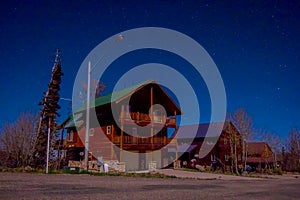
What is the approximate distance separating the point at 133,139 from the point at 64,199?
2478 centimetres

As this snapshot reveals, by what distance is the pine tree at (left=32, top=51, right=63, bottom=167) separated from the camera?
32188mm

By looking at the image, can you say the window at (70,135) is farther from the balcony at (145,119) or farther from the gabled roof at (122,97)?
the balcony at (145,119)

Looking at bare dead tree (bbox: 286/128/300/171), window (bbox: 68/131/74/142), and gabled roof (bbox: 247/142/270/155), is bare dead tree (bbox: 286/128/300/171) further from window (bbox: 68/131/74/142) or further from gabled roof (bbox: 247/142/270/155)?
window (bbox: 68/131/74/142)

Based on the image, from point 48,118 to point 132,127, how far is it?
8.81 metres

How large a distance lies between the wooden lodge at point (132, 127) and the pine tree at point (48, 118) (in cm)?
471

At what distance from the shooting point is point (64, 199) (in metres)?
8.27

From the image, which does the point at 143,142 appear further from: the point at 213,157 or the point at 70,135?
the point at 213,157

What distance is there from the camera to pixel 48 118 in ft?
106

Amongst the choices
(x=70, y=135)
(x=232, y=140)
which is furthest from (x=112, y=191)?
(x=70, y=135)

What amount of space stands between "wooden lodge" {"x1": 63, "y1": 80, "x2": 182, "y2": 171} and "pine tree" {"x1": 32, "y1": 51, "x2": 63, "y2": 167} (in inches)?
186

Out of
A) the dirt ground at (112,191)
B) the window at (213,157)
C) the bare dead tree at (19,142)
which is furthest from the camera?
the window at (213,157)

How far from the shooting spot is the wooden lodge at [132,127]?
32.9 meters

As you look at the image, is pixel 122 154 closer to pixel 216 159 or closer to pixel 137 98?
pixel 137 98

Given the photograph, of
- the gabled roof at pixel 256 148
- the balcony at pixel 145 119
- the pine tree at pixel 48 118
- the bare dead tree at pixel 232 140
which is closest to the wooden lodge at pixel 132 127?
the balcony at pixel 145 119
